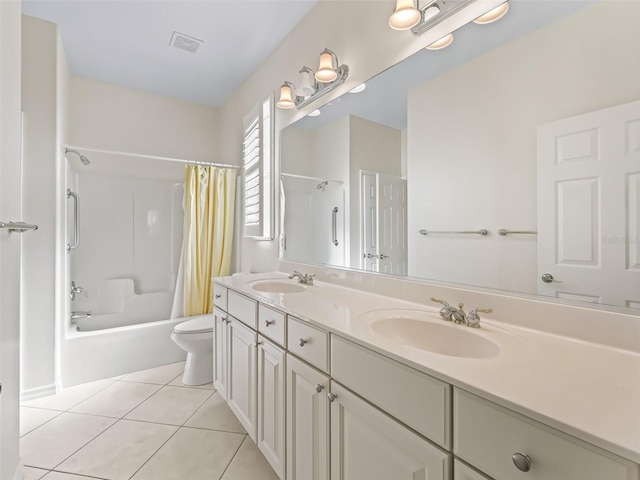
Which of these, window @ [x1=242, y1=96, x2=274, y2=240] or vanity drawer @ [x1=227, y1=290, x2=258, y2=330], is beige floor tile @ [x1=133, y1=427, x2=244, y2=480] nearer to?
vanity drawer @ [x1=227, y1=290, x2=258, y2=330]

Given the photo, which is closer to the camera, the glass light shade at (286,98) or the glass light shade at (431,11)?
the glass light shade at (431,11)

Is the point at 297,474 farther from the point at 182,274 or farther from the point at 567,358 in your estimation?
the point at 182,274

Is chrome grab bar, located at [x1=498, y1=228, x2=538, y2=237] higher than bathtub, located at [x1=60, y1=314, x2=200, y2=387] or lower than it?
higher

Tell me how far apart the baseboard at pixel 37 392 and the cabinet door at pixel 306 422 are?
2020mm

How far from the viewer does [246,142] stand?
2.71 metres

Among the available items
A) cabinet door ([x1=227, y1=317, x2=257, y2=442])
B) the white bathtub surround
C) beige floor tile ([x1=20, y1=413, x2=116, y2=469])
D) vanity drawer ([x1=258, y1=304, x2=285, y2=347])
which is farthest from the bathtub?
vanity drawer ([x1=258, y1=304, x2=285, y2=347])

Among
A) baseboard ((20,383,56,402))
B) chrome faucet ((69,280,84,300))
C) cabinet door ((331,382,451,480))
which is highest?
chrome faucet ((69,280,84,300))

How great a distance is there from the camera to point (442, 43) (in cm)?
120

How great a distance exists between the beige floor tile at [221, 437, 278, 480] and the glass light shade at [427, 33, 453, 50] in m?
2.05

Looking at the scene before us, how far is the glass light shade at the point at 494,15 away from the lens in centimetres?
102

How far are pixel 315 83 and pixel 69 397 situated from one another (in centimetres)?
273

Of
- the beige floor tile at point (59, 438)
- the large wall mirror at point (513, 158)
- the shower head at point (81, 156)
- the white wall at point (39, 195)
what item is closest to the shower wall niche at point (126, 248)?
the shower head at point (81, 156)

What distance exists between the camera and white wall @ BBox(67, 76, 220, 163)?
2.79m

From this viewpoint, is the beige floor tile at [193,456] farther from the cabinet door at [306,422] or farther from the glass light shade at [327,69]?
the glass light shade at [327,69]
